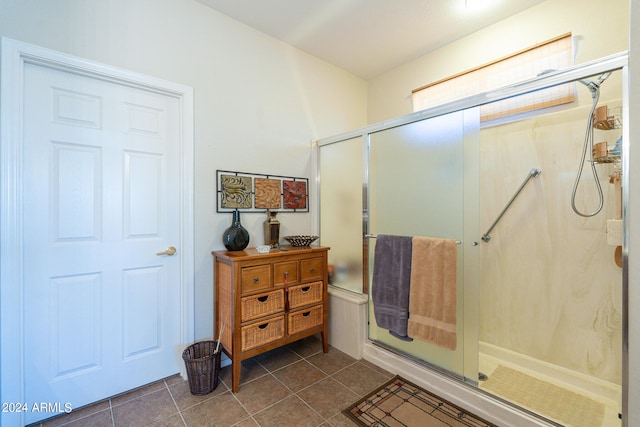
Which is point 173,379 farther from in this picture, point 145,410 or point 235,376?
point 235,376

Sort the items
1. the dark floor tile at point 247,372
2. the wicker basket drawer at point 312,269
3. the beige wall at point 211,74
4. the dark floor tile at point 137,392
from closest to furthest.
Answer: the beige wall at point 211,74 → the dark floor tile at point 137,392 → the dark floor tile at point 247,372 → the wicker basket drawer at point 312,269

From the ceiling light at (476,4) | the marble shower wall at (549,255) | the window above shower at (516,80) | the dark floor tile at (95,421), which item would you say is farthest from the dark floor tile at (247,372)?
the ceiling light at (476,4)

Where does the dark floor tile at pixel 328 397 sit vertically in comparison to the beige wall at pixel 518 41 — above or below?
below

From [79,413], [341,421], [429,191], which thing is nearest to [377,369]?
[341,421]

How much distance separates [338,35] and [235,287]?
90.8 inches

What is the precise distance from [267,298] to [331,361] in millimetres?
770

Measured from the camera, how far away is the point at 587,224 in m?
1.92

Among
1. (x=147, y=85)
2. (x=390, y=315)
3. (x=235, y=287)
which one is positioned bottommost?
(x=390, y=315)

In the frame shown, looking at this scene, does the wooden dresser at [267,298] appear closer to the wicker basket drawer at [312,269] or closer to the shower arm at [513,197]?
the wicker basket drawer at [312,269]

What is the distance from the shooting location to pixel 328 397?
5.96ft

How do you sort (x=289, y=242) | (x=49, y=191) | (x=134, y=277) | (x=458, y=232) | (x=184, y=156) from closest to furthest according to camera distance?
(x=49, y=191) → (x=458, y=232) → (x=134, y=277) → (x=184, y=156) → (x=289, y=242)

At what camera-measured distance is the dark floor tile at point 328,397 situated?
1.71 meters

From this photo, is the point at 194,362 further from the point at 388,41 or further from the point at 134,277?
the point at 388,41

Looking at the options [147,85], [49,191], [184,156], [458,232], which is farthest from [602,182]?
[49,191]
